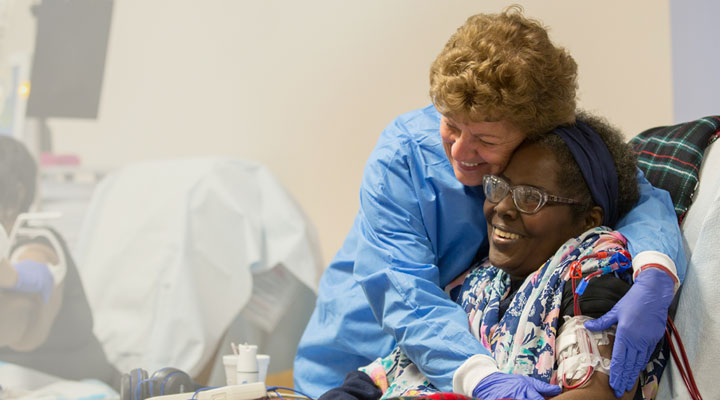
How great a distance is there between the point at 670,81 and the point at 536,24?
2.77ft

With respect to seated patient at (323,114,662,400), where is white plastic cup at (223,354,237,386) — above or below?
below

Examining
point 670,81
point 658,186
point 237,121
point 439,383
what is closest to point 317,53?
point 237,121

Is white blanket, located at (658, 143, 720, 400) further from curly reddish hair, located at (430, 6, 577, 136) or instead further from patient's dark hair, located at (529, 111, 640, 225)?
curly reddish hair, located at (430, 6, 577, 136)

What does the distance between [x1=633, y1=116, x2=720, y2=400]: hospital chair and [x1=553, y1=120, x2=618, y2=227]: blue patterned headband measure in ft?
0.65

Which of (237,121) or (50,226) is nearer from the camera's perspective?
(50,226)

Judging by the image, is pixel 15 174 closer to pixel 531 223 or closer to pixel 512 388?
pixel 531 223

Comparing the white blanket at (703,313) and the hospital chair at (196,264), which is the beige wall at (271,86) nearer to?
the hospital chair at (196,264)

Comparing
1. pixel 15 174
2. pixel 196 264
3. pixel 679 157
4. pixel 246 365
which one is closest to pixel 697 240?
pixel 679 157

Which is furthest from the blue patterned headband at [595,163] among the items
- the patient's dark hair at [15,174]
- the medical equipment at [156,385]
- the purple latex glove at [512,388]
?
the patient's dark hair at [15,174]

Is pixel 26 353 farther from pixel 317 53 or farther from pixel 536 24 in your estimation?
pixel 536 24

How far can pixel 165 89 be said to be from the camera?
3369 millimetres

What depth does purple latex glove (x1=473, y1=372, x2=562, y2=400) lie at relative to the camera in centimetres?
140

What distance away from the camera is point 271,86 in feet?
11.3

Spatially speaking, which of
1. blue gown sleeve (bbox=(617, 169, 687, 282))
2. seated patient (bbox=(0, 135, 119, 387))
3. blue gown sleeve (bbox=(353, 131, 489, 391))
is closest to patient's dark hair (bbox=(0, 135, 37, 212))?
seated patient (bbox=(0, 135, 119, 387))
